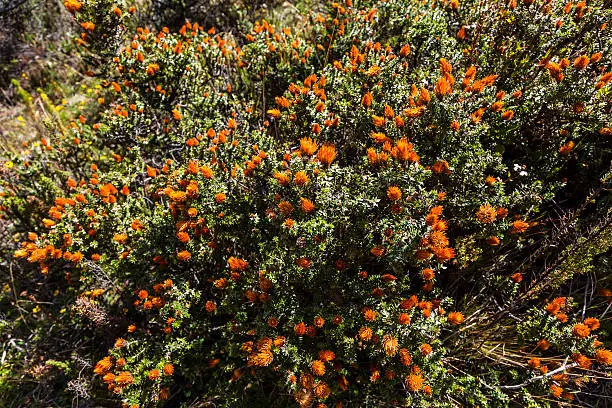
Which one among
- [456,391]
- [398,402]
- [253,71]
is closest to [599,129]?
[456,391]

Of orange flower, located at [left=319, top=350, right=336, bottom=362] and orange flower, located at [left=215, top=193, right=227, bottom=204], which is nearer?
orange flower, located at [left=319, top=350, right=336, bottom=362]

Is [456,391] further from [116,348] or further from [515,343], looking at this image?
[116,348]

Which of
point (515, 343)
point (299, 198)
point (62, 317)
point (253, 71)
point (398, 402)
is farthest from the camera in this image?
point (253, 71)

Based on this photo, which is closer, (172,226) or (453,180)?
(453,180)

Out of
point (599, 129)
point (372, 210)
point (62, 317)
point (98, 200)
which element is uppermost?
point (599, 129)

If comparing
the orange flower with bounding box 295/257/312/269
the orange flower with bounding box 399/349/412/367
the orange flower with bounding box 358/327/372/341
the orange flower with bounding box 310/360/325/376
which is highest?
the orange flower with bounding box 295/257/312/269

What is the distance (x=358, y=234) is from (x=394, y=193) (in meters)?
0.37

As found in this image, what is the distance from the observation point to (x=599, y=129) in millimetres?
2391

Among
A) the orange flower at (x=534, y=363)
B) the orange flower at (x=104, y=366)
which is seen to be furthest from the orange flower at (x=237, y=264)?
the orange flower at (x=534, y=363)

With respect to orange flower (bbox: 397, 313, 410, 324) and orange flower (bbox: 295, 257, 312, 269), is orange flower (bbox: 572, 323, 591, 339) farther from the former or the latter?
orange flower (bbox: 295, 257, 312, 269)

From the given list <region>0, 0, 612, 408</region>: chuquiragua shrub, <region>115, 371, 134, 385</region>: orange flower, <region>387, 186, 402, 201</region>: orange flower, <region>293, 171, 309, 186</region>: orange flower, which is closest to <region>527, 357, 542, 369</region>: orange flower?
<region>0, 0, 612, 408</region>: chuquiragua shrub

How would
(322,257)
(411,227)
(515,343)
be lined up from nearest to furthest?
1. (411,227)
2. (322,257)
3. (515,343)

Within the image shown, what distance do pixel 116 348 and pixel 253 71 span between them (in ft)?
8.78

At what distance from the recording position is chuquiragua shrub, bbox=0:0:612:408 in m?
1.98
